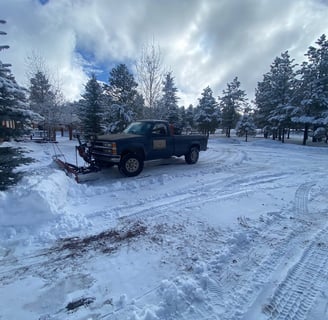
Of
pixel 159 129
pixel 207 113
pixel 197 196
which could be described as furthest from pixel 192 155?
pixel 207 113

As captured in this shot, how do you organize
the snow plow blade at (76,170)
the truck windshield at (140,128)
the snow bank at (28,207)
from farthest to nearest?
the truck windshield at (140,128)
the snow plow blade at (76,170)
the snow bank at (28,207)

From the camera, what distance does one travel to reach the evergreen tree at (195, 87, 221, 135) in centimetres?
3450

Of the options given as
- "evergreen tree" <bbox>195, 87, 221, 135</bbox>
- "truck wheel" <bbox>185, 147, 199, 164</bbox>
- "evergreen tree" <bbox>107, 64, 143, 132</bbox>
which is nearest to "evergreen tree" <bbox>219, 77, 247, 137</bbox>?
"evergreen tree" <bbox>195, 87, 221, 135</bbox>

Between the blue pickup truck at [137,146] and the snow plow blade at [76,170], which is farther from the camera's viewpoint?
the blue pickup truck at [137,146]

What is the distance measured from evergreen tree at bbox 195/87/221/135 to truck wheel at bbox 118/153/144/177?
1136 inches

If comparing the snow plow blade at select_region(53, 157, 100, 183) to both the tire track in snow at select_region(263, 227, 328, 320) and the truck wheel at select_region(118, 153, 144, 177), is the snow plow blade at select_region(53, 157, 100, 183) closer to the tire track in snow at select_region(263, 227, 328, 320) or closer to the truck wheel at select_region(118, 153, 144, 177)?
the truck wheel at select_region(118, 153, 144, 177)

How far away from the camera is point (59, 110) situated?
24656 millimetres

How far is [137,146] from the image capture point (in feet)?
24.0

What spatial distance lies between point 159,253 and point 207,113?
1325 inches

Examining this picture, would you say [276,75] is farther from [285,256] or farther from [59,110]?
[285,256]

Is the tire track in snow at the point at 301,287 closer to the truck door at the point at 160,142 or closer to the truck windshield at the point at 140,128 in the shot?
the truck door at the point at 160,142

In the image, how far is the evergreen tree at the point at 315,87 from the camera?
2036 centimetres

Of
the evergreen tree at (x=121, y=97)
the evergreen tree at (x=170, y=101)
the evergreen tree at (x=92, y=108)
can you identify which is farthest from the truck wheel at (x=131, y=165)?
the evergreen tree at (x=170, y=101)

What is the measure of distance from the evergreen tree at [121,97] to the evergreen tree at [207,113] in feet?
54.7
